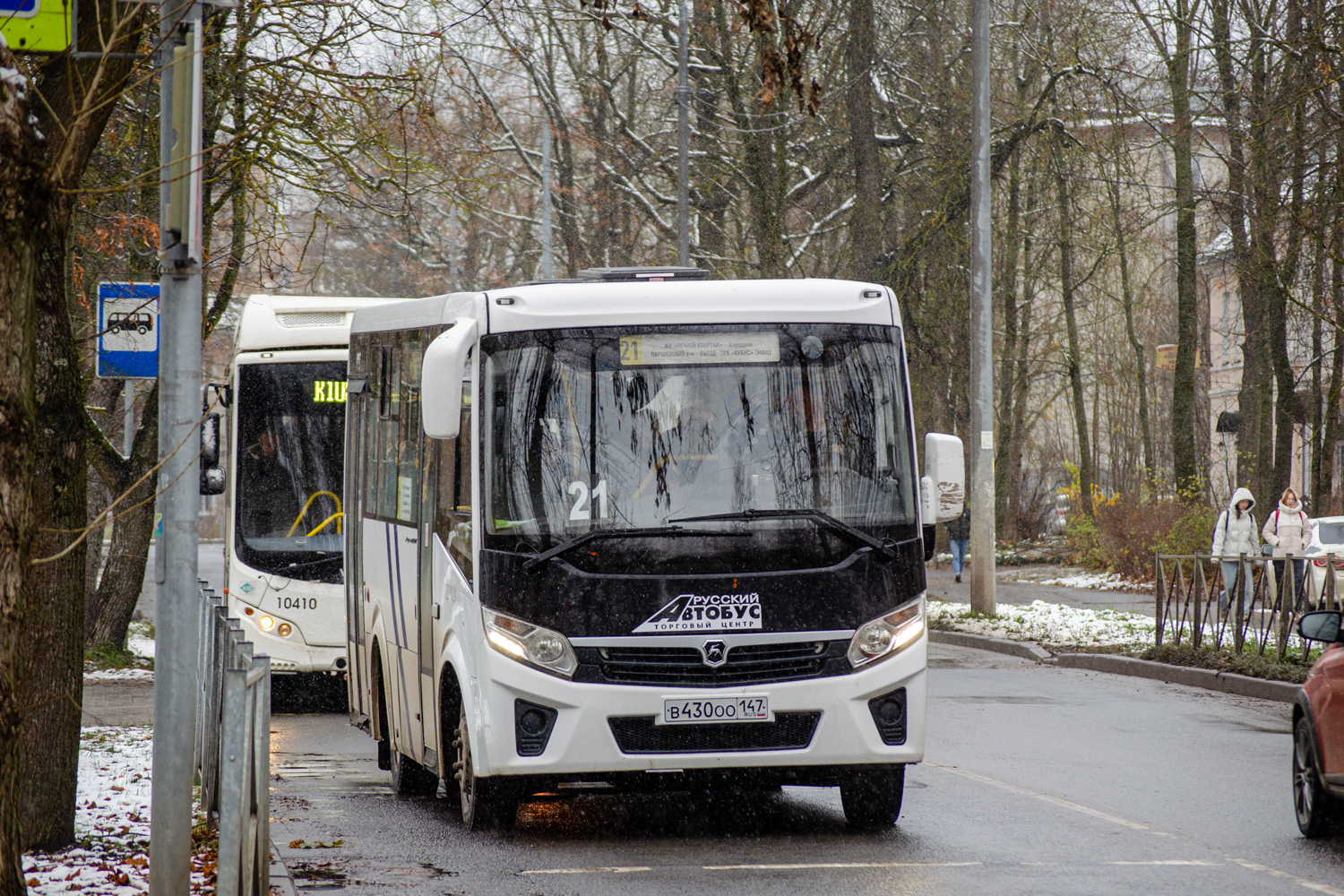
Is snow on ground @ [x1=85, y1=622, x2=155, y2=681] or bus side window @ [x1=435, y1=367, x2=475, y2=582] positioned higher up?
bus side window @ [x1=435, y1=367, x2=475, y2=582]

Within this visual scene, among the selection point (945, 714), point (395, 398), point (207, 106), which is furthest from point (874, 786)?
point (207, 106)

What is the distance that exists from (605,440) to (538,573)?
739 millimetres

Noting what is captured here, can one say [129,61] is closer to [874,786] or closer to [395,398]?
[395,398]

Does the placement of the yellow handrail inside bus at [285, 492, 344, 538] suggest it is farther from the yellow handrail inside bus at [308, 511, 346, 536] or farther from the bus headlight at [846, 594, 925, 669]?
the bus headlight at [846, 594, 925, 669]

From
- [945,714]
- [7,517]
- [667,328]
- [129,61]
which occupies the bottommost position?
[945,714]

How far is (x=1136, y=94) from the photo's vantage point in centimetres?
2989

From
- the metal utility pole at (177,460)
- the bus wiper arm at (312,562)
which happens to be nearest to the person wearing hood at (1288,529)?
the bus wiper arm at (312,562)

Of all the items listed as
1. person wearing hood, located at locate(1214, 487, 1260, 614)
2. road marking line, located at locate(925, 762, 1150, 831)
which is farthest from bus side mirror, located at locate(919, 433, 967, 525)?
person wearing hood, located at locate(1214, 487, 1260, 614)

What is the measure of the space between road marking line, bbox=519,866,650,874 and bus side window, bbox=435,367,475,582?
1499mm

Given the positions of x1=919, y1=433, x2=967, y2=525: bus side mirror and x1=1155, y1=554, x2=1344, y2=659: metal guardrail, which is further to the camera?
x1=1155, y1=554, x2=1344, y2=659: metal guardrail

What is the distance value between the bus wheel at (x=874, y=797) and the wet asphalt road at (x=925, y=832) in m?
0.10

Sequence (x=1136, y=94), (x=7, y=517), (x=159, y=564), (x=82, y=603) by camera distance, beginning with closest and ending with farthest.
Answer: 1. (x=7, y=517)
2. (x=159, y=564)
3. (x=82, y=603)
4. (x=1136, y=94)

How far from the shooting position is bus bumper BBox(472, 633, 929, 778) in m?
8.53

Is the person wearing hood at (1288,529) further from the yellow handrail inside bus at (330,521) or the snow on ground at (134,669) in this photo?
the snow on ground at (134,669)
